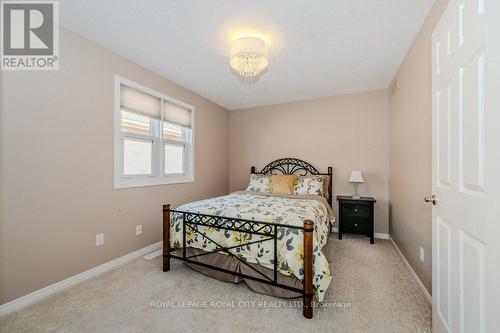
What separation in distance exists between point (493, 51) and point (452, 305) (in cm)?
127

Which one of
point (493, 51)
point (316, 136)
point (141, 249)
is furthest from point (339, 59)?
point (141, 249)

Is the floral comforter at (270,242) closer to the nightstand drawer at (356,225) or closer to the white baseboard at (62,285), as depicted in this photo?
the white baseboard at (62,285)

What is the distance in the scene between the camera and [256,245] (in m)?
1.98

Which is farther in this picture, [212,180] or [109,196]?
[212,180]

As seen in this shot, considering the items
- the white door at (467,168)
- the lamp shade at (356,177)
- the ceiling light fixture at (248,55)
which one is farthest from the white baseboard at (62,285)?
the lamp shade at (356,177)

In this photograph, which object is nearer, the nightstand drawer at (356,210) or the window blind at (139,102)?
the window blind at (139,102)

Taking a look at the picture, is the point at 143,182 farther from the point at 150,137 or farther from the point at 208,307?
the point at 208,307

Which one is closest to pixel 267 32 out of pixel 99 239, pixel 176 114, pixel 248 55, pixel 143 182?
pixel 248 55

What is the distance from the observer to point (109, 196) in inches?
98.0

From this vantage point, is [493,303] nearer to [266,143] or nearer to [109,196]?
[109,196]

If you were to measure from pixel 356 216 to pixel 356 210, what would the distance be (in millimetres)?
96

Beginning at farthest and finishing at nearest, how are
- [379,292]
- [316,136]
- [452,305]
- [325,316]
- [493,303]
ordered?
[316,136] < [379,292] < [325,316] < [452,305] < [493,303]

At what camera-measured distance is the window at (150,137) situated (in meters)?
2.65

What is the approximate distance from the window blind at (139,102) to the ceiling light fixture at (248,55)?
1438 millimetres
